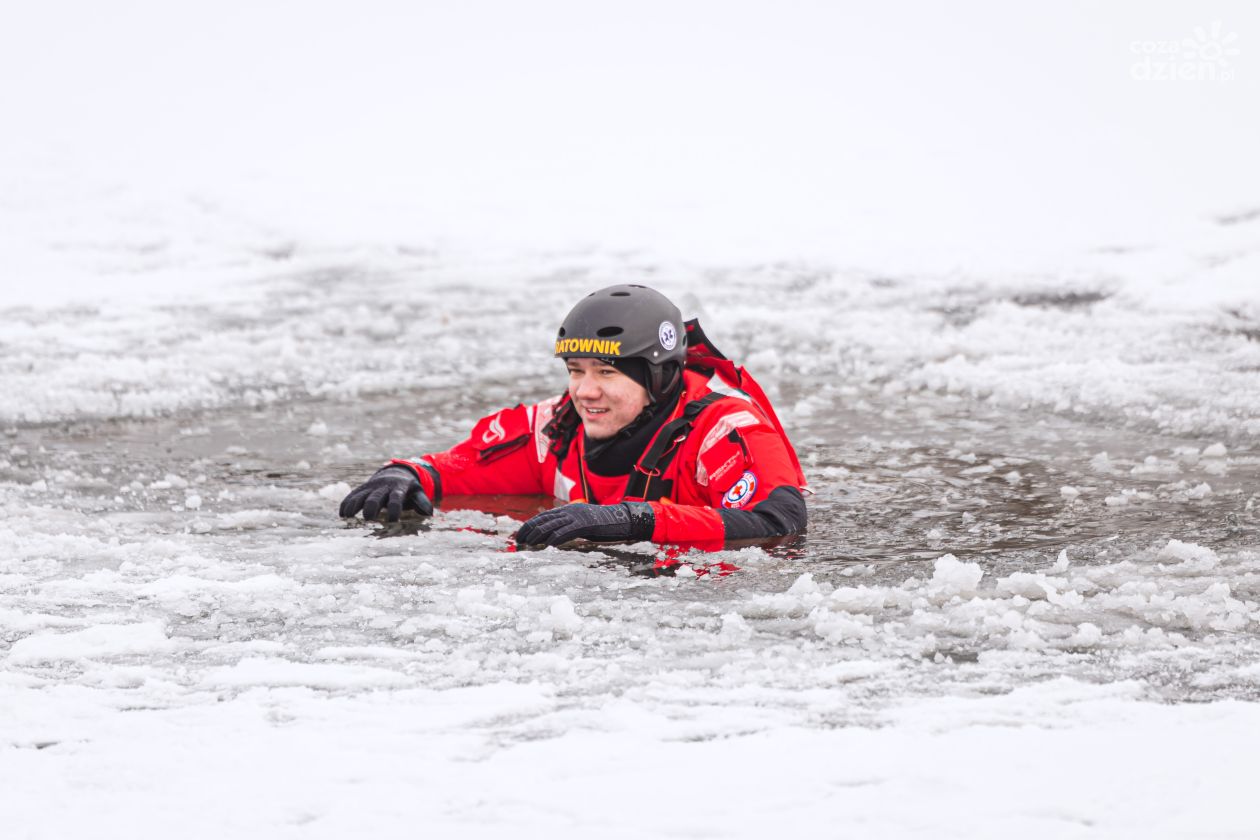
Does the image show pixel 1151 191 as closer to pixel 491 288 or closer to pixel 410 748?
pixel 491 288

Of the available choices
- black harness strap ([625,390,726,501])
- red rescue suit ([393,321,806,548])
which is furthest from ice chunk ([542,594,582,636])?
black harness strap ([625,390,726,501])

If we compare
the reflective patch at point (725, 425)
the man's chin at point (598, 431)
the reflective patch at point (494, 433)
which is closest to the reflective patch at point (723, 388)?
the reflective patch at point (725, 425)

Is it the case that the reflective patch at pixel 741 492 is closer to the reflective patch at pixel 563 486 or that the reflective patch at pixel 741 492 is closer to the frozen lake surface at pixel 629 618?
the frozen lake surface at pixel 629 618

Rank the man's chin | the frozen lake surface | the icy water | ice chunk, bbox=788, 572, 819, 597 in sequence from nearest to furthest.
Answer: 1. the frozen lake surface
2. the icy water
3. ice chunk, bbox=788, 572, 819, 597
4. the man's chin

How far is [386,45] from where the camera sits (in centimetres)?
2359

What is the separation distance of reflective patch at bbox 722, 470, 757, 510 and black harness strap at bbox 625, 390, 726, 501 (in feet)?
0.98

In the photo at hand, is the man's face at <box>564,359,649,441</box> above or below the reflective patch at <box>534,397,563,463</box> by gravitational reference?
above

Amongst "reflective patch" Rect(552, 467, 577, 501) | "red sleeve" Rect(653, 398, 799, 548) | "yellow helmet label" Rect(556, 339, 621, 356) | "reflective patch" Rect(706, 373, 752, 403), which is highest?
"yellow helmet label" Rect(556, 339, 621, 356)

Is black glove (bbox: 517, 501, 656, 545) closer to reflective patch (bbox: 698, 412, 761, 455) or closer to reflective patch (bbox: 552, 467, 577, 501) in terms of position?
reflective patch (bbox: 698, 412, 761, 455)

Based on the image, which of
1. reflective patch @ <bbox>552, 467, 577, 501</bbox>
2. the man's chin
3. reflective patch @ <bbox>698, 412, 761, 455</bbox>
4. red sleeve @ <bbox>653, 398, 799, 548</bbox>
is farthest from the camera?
reflective patch @ <bbox>552, 467, 577, 501</bbox>

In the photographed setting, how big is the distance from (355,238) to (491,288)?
2.94m

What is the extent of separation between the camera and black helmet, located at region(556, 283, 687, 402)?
5.47 m

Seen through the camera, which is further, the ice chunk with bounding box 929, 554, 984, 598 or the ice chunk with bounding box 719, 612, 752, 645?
the ice chunk with bounding box 929, 554, 984, 598

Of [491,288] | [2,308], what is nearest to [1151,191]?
[491,288]
